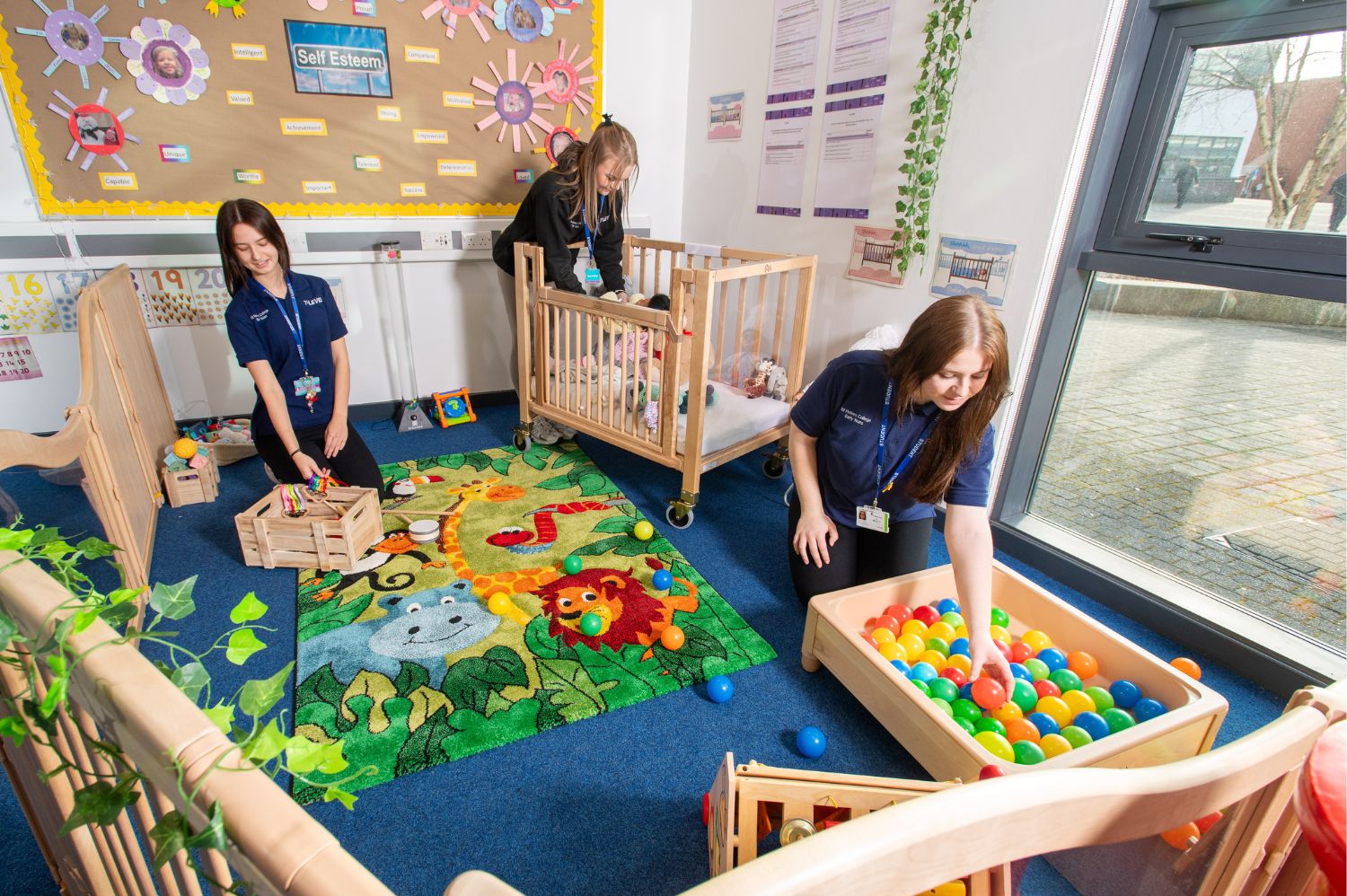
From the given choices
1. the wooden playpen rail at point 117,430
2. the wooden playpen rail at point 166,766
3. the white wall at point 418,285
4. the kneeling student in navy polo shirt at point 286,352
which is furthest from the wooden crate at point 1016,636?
the white wall at point 418,285

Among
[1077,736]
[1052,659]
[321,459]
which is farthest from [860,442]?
[321,459]

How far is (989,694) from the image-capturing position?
1.69 meters

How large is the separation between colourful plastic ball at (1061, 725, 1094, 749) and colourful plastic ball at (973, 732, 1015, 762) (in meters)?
0.17

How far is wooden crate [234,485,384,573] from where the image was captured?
89.8 inches

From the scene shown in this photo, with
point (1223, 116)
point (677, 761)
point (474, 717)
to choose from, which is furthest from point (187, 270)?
point (1223, 116)

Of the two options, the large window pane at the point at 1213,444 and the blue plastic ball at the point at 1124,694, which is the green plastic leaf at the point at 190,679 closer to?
the blue plastic ball at the point at 1124,694

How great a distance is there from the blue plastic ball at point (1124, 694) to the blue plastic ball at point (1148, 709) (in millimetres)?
17

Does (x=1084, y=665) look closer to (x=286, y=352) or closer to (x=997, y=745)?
(x=997, y=745)

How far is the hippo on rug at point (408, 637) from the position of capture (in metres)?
1.93

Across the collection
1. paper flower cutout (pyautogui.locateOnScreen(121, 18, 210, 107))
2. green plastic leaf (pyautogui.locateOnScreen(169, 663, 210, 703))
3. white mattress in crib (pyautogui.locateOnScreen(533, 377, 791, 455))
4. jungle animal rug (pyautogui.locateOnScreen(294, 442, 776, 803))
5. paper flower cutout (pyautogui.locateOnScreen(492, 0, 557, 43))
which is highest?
paper flower cutout (pyautogui.locateOnScreen(492, 0, 557, 43))

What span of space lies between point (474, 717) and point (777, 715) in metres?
0.83

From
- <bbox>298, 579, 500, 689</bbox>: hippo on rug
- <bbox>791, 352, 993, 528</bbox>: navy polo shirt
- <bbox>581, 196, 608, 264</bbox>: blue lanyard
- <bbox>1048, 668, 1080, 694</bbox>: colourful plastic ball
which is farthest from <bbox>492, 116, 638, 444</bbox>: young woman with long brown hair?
<bbox>1048, 668, 1080, 694</bbox>: colourful plastic ball

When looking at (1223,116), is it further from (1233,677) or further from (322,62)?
(322,62)

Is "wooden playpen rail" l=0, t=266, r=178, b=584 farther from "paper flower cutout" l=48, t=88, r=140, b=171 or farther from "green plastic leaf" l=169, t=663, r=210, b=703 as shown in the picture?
"green plastic leaf" l=169, t=663, r=210, b=703
